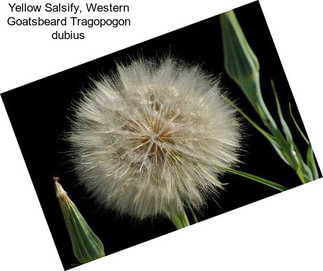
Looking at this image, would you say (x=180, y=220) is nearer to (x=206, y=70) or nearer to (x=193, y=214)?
(x=193, y=214)

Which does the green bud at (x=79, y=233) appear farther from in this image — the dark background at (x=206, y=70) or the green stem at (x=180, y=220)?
the green stem at (x=180, y=220)

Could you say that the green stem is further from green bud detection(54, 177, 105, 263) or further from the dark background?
green bud detection(54, 177, 105, 263)

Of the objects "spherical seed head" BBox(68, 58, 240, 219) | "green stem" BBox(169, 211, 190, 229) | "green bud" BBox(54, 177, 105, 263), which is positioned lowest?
"green stem" BBox(169, 211, 190, 229)

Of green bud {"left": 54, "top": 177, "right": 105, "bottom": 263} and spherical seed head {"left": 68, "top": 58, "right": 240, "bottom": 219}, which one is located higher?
spherical seed head {"left": 68, "top": 58, "right": 240, "bottom": 219}

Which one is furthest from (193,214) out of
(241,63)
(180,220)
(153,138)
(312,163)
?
(241,63)

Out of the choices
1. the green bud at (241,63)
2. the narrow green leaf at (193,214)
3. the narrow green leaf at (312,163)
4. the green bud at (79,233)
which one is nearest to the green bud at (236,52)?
the green bud at (241,63)

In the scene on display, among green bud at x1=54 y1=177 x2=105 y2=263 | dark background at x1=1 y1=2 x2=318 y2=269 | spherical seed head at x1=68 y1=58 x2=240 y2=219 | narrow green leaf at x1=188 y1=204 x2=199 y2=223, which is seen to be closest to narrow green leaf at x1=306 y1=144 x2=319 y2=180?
dark background at x1=1 y1=2 x2=318 y2=269

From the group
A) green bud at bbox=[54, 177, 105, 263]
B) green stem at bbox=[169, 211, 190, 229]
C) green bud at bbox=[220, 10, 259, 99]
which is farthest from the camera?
green stem at bbox=[169, 211, 190, 229]

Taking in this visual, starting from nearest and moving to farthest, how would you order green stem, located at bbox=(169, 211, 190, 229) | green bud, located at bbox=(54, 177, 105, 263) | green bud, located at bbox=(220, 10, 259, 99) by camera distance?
1. green bud, located at bbox=(220, 10, 259, 99)
2. green bud, located at bbox=(54, 177, 105, 263)
3. green stem, located at bbox=(169, 211, 190, 229)
